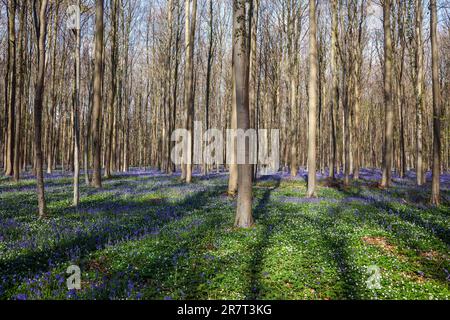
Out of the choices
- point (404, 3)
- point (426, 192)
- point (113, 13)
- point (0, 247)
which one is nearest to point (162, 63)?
point (113, 13)

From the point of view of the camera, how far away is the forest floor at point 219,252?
222 inches

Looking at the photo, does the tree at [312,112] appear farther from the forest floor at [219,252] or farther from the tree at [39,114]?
the tree at [39,114]

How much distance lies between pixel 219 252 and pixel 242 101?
5168 mm

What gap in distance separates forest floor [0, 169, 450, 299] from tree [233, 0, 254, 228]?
0.66 m

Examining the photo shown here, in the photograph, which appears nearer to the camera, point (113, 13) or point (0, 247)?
point (0, 247)

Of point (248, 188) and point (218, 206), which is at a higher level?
point (248, 188)

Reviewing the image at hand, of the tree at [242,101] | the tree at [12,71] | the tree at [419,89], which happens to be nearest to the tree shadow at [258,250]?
the tree at [242,101]

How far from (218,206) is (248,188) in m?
4.46

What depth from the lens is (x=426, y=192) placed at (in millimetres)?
19578

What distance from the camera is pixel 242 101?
10.3 m

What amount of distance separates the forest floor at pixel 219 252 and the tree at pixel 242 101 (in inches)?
26.0

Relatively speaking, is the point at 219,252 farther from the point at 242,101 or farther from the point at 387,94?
the point at 387,94
